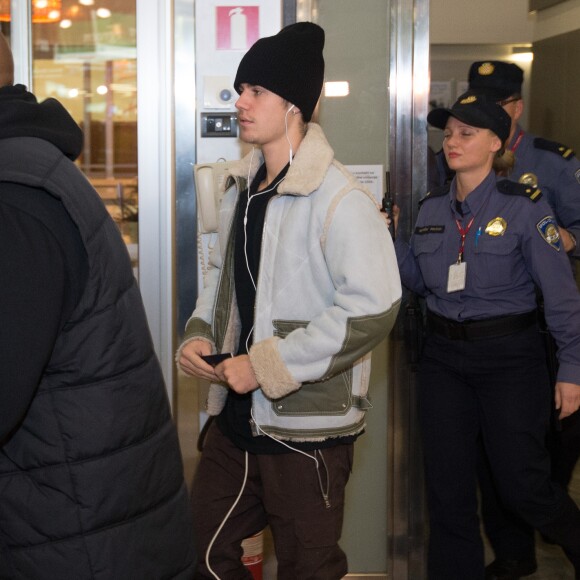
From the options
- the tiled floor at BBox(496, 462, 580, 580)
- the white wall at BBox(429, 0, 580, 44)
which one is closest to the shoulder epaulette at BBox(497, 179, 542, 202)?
the tiled floor at BBox(496, 462, 580, 580)

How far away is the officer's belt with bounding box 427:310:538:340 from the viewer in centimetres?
300

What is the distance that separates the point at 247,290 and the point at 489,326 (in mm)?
954

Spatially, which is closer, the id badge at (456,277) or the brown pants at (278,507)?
the brown pants at (278,507)

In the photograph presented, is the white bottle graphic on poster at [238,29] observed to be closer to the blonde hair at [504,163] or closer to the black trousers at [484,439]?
the blonde hair at [504,163]

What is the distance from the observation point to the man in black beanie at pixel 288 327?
7.25 ft

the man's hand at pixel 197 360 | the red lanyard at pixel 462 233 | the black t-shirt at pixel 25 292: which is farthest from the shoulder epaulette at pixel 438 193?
the black t-shirt at pixel 25 292

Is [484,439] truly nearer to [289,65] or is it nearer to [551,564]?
[551,564]

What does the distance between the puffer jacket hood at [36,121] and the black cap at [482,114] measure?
1910 mm

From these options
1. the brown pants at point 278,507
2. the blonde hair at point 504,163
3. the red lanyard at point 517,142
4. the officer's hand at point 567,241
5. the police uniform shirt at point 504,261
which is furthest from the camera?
the red lanyard at point 517,142

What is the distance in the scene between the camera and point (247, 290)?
2436mm

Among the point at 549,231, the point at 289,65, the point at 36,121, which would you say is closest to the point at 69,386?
the point at 36,121

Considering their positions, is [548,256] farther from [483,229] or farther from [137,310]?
[137,310]

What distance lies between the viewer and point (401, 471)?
354cm

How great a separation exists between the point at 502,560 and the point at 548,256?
4.38 ft
